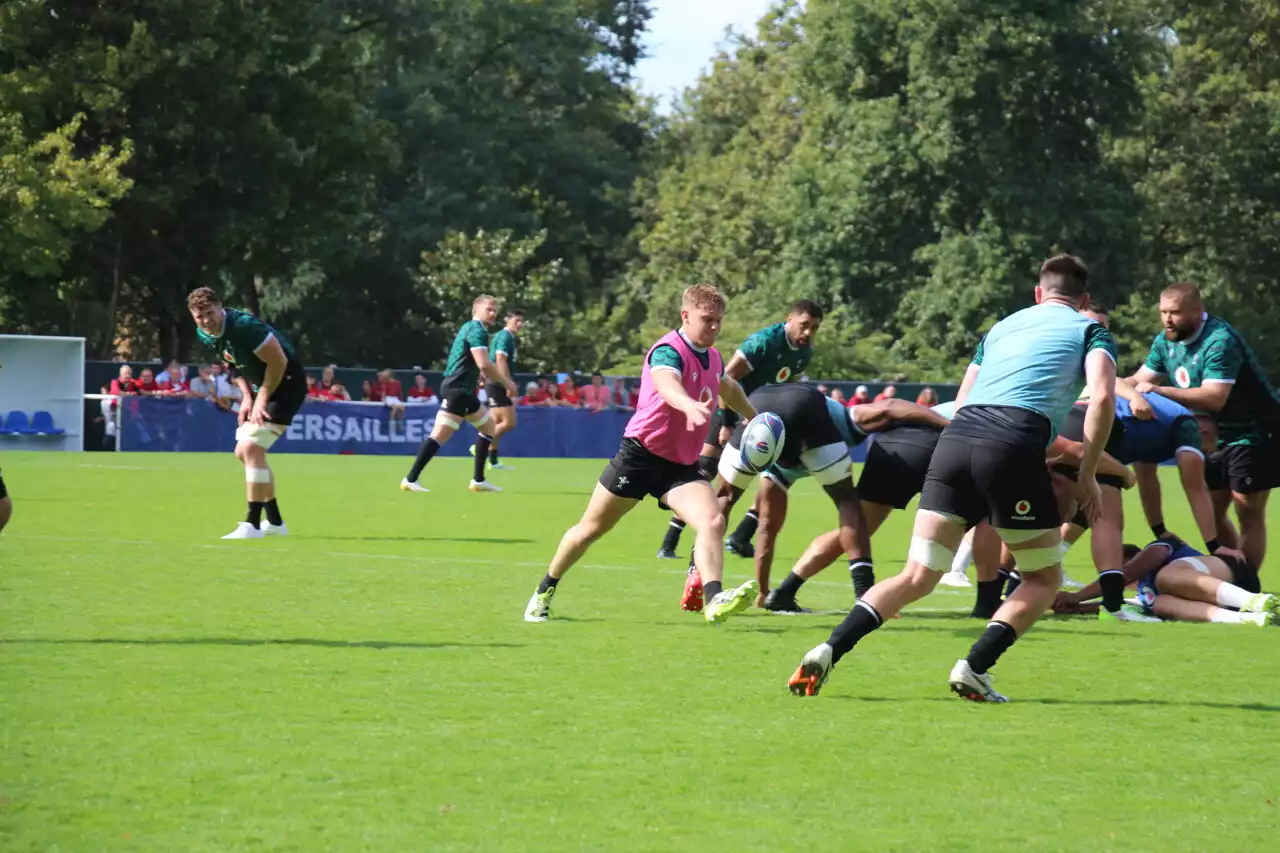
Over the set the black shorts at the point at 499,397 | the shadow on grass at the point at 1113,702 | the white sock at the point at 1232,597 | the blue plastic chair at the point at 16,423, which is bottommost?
the blue plastic chair at the point at 16,423

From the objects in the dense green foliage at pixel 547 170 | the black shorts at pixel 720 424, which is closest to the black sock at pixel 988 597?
the black shorts at pixel 720 424

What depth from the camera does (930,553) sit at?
7406mm

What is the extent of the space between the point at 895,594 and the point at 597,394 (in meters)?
31.6

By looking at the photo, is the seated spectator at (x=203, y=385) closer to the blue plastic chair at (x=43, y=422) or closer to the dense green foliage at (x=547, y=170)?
the blue plastic chair at (x=43, y=422)

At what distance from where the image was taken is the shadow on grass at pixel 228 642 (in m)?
8.67

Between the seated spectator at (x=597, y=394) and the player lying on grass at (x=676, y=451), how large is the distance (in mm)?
29089

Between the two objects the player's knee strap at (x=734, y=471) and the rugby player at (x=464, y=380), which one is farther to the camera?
the rugby player at (x=464, y=380)

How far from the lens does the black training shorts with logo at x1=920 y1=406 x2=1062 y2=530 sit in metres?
7.25

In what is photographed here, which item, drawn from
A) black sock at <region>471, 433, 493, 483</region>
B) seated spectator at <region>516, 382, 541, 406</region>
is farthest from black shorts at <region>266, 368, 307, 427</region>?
seated spectator at <region>516, 382, 541, 406</region>

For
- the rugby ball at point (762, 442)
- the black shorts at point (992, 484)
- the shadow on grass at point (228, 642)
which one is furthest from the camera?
the rugby ball at point (762, 442)

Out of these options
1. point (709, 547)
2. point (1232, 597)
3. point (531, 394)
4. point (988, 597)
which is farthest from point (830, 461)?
point (531, 394)

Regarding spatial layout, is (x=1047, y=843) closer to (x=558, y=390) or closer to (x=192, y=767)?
(x=192, y=767)

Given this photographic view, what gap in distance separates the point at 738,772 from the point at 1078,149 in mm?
52601

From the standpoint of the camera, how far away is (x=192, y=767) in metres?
5.86
